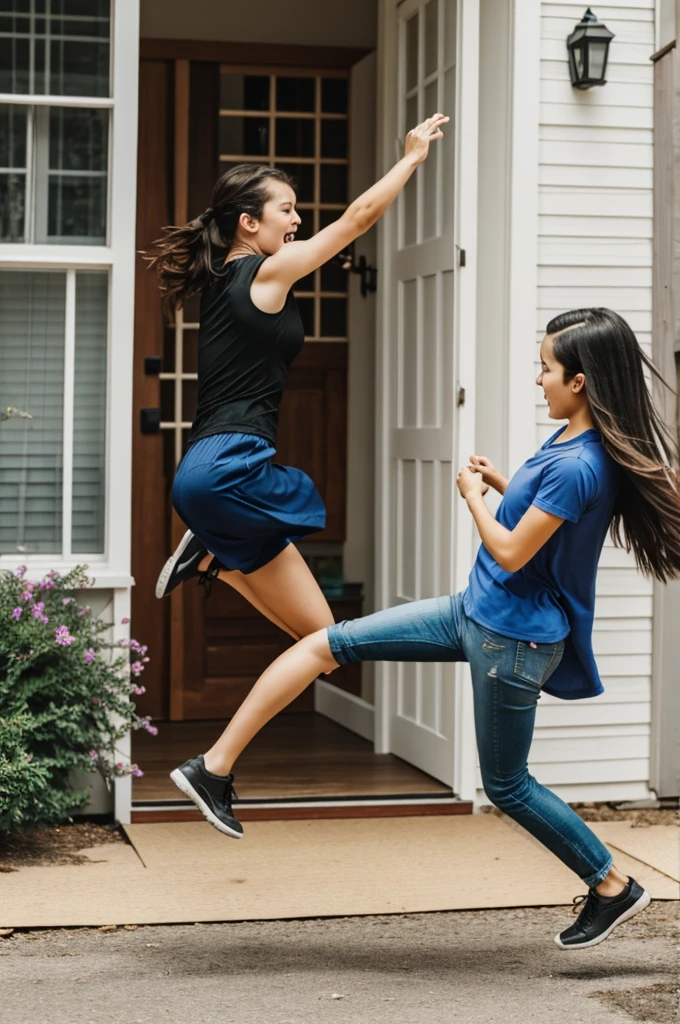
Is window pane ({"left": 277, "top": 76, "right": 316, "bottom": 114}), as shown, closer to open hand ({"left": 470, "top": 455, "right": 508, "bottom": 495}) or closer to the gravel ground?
open hand ({"left": 470, "top": 455, "right": 508, "bottom": 495})

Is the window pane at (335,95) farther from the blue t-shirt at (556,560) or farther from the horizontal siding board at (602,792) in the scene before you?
the blue t-shirt at (556,560)

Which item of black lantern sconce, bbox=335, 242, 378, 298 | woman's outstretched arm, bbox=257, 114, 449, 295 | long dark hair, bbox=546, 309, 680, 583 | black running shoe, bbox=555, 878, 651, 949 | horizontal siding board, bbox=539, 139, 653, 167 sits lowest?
black running shoe, bbox=555, 878, 651, 949

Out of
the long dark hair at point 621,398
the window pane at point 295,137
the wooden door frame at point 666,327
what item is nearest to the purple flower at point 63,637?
the long dark hair at point 621,398

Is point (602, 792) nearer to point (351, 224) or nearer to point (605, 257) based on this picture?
point (605, 257)

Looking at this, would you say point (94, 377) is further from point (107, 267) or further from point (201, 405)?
point (201, 405)

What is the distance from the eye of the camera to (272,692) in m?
3.31

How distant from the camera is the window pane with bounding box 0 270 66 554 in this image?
15.3 feet

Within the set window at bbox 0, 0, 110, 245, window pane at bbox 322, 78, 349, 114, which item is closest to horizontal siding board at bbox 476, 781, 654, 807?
window at bbox 0, 0, 110, 245

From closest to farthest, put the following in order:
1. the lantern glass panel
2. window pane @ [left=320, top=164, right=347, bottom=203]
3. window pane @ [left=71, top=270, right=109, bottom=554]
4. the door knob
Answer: window pane @ [left=71, top=270, right=109, bottom=554], the lantern glass panel, the door knob, window pane @ [left=320, top=164, right=347, bottom=203]

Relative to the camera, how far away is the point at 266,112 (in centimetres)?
639

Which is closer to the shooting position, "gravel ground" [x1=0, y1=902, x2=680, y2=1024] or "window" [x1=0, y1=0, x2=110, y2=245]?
"gravel ground" [x1=0, y1=902, x2=680, y2=1024]

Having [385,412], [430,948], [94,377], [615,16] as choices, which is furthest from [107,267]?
[430,948]

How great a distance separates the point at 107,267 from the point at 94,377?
360 mm

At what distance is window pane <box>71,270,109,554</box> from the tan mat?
75.2 inches
